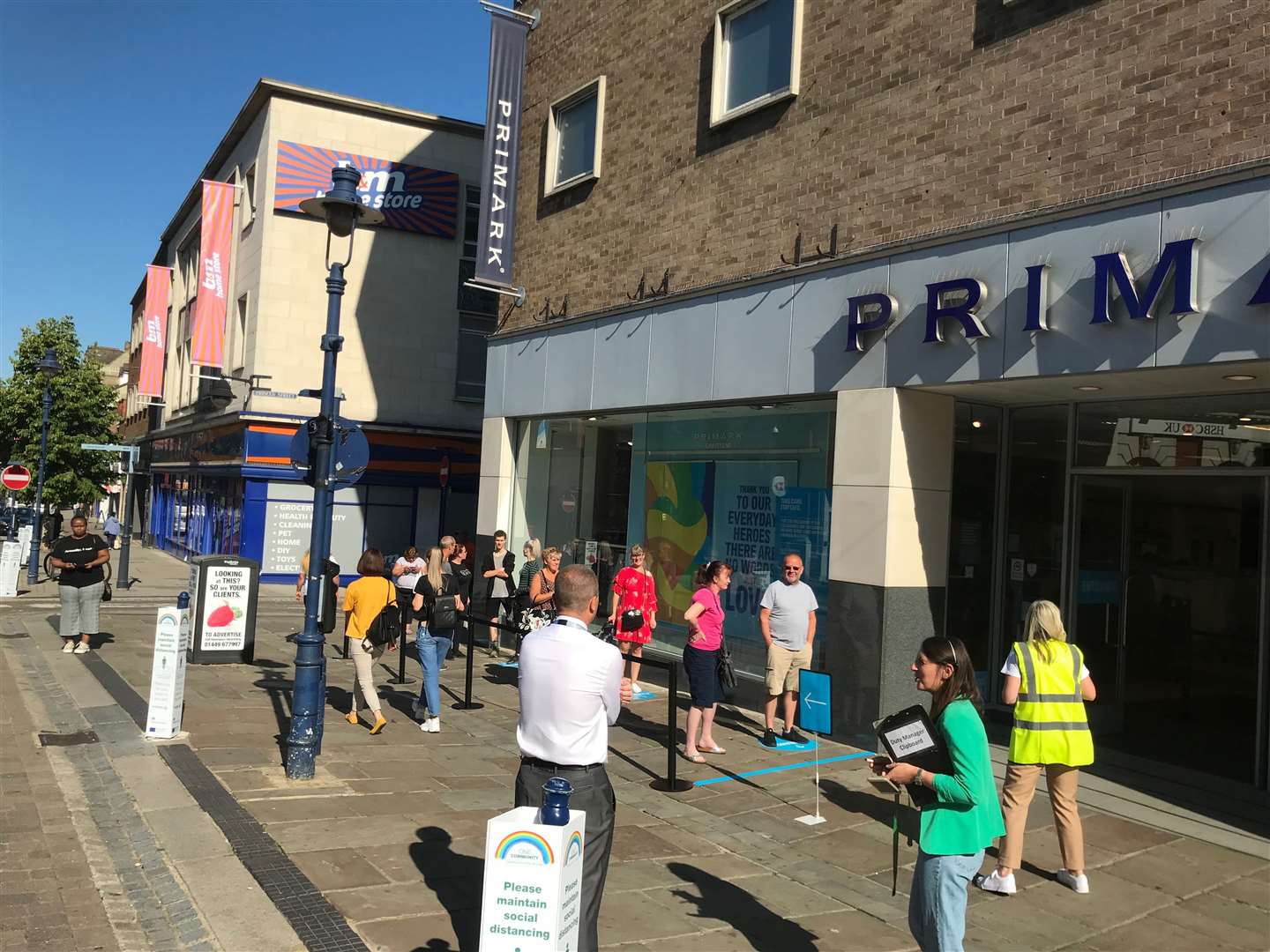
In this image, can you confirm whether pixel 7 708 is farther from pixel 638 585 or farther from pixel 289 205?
pixel 289 205

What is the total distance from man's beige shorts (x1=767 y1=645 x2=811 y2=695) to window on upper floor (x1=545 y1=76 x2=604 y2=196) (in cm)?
762

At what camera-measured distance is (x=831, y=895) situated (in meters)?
6.16

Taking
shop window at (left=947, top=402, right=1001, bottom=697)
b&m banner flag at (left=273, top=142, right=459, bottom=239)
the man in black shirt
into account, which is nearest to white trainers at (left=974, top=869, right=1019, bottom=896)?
shop window at (left=947, top=402, right=1001, bottom=697)

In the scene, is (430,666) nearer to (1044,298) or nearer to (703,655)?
(703,655)

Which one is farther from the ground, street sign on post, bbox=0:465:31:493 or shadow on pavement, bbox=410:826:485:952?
→ street sign on post, bbox=0:465:31:493

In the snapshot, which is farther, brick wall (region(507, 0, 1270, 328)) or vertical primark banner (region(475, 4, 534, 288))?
vertical primark banner (region(475, 4, 534, 288))

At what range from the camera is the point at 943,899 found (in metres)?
4.14

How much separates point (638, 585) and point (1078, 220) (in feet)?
19.6

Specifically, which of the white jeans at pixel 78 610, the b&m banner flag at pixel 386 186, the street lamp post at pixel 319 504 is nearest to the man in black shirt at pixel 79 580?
the white jeans at pixel 78 610

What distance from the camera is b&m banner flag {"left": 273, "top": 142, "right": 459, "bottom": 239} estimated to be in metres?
26.1

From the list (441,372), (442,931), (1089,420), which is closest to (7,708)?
(442,931)

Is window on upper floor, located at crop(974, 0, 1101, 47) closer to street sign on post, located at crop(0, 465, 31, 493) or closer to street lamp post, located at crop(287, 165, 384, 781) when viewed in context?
street lamp post, located at crop(287, 165, 384, 781)

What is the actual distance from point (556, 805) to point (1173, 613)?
26.2ft

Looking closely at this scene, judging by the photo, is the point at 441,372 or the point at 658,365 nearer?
the point at 658,365
